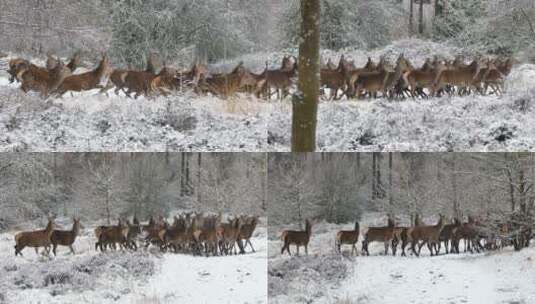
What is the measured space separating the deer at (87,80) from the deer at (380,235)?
3.55 meters

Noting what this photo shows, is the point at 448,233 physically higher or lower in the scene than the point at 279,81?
lower

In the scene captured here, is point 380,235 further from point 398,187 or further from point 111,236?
point 111,236

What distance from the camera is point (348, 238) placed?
28.8ft

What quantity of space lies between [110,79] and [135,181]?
1.24 m

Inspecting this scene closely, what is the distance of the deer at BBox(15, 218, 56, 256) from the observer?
A: 887 cm

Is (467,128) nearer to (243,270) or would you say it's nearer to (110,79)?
(243,270)

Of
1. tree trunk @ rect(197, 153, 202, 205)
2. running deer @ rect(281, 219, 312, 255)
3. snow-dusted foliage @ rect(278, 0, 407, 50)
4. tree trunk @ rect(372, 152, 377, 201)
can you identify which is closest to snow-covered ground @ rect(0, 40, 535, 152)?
tree trunk @ rect(372, 152, 377, 201)

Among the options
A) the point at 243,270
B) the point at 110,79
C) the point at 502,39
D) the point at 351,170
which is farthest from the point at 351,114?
the point at 502,39

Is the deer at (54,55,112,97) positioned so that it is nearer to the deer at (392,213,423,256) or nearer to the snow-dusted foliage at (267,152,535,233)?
the snow-dusted foliage at (267,152,535,233)

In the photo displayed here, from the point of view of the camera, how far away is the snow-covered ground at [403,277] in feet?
28.8

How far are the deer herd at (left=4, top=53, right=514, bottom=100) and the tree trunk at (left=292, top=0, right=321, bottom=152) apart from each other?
1.15 metres

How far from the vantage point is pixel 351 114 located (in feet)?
29.5

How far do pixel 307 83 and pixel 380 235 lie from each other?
6.55ft

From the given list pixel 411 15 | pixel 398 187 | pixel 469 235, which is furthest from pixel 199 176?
pixel 411 15
